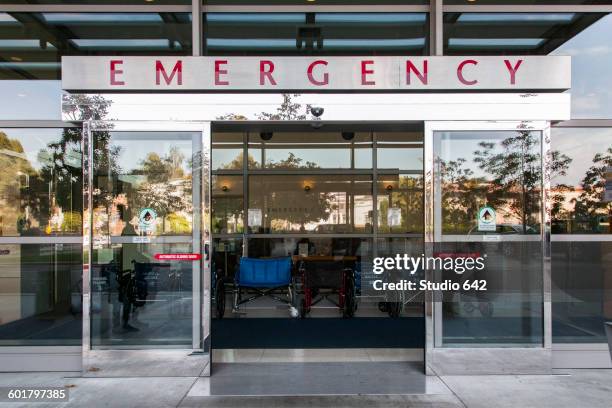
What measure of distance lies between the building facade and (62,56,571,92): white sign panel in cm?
1

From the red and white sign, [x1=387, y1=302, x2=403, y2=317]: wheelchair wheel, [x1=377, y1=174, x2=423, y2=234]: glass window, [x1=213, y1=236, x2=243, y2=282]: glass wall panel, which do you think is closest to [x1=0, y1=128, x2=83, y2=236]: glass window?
the red and white sign

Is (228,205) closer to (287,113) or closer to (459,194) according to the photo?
(287,113)

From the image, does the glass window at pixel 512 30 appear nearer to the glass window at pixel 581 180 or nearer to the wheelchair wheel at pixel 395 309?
the glass window at pixel 581 180

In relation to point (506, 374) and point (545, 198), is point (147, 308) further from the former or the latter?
point (545, 198)

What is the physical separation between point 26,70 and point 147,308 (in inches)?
105

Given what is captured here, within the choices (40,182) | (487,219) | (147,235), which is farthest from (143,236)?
(487,219)

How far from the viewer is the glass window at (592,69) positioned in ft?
16.0

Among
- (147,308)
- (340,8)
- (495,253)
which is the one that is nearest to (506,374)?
(495,253)

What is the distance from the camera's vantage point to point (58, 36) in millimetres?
4988

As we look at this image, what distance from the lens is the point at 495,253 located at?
15.6 ft

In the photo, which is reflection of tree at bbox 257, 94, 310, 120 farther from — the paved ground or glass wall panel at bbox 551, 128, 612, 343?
glass wall panel at bbox 551, 128, 612, 343

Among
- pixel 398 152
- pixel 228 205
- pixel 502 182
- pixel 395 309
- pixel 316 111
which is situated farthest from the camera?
pixel 398 152

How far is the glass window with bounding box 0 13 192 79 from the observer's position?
4941 mm

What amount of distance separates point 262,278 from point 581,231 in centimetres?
389
